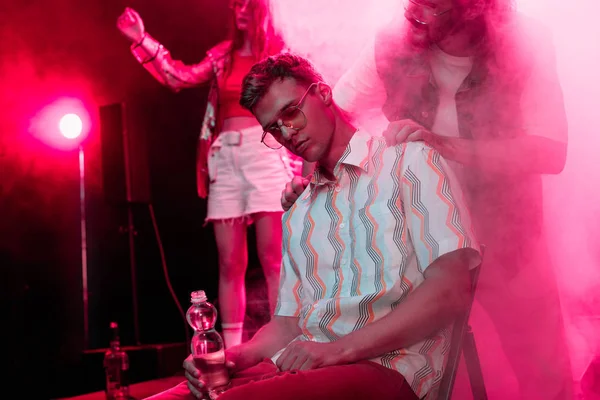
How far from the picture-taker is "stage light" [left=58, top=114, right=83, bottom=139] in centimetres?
470

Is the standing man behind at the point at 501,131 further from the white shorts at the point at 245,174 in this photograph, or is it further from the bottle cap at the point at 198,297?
the white shorts at the point at 245,174

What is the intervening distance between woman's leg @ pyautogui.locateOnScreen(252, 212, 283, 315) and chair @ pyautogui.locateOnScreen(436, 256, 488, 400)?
1.73 metres

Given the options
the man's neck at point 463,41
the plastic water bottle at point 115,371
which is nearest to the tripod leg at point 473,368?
the man's neck at point 463,41

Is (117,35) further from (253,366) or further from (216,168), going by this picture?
(253,366)

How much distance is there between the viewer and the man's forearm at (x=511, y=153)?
1.94 metres

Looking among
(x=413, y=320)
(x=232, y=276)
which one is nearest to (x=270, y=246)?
(x=232, y=276)

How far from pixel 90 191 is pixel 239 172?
78.4 inches

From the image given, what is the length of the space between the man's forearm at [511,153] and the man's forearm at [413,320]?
1.64 feet

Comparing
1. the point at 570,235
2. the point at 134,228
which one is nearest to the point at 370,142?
the point at 570,235

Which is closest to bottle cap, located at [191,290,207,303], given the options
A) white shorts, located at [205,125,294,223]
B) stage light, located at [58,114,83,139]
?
white shorts, located at [205,125,294,223]

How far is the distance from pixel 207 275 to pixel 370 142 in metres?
3.08

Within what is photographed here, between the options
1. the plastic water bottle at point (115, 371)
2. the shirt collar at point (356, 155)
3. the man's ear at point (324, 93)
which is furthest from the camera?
the plastic water bottle at point (115, 371)

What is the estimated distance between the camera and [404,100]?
242cm

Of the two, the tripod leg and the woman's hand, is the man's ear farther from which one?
the woman's hand
